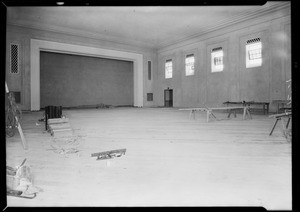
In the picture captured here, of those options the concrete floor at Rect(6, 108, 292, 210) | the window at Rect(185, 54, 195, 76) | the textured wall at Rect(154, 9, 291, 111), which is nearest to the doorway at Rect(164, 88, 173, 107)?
the textured wall at Rect(154, 9, 291, 111)

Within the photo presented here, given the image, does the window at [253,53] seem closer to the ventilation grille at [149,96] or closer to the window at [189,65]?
the window at [189,65]

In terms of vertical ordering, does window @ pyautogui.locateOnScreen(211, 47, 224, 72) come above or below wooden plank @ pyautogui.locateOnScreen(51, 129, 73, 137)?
above

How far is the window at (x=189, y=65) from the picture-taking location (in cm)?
1587

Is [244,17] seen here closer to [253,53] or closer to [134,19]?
[253,53]

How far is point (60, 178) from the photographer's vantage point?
2455 millimetres

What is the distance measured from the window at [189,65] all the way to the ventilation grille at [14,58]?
11.2 m

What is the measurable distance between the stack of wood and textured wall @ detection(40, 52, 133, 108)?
12.3m

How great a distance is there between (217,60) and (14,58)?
12522 mm

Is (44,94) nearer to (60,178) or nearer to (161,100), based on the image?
(161,100)

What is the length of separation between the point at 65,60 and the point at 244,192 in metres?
17.7

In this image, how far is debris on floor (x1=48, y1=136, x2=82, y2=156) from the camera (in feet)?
12.2

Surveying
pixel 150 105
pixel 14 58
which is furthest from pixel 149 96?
pixel 14 58

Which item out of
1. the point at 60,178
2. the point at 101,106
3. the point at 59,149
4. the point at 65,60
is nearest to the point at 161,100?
the point at 101,106

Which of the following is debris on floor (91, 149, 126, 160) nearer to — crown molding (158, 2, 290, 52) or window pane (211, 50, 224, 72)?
crown molding (158, 2, 290, 52)
